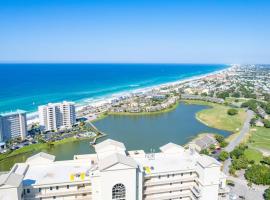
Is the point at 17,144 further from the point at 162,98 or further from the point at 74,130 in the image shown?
the point at 162,98

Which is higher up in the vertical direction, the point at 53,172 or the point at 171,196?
Answer: the point at 53,172

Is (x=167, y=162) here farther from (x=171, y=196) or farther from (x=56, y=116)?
(x=56, y=116)

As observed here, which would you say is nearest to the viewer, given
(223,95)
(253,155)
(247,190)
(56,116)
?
(247,190)

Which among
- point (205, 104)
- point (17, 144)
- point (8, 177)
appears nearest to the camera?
point (8, 177)

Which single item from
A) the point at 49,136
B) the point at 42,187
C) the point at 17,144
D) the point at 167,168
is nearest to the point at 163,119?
the point at 49,136

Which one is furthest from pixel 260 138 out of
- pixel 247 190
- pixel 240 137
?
pixel 247 190

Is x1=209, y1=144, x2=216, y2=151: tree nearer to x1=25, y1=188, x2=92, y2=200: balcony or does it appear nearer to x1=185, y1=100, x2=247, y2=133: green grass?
x1=185, y1=100, x2=247, y2=133: green grass

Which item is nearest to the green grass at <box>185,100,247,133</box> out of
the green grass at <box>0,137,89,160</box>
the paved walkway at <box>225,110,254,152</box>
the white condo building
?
the paved walkway at <box>225,110,254,152</box>
